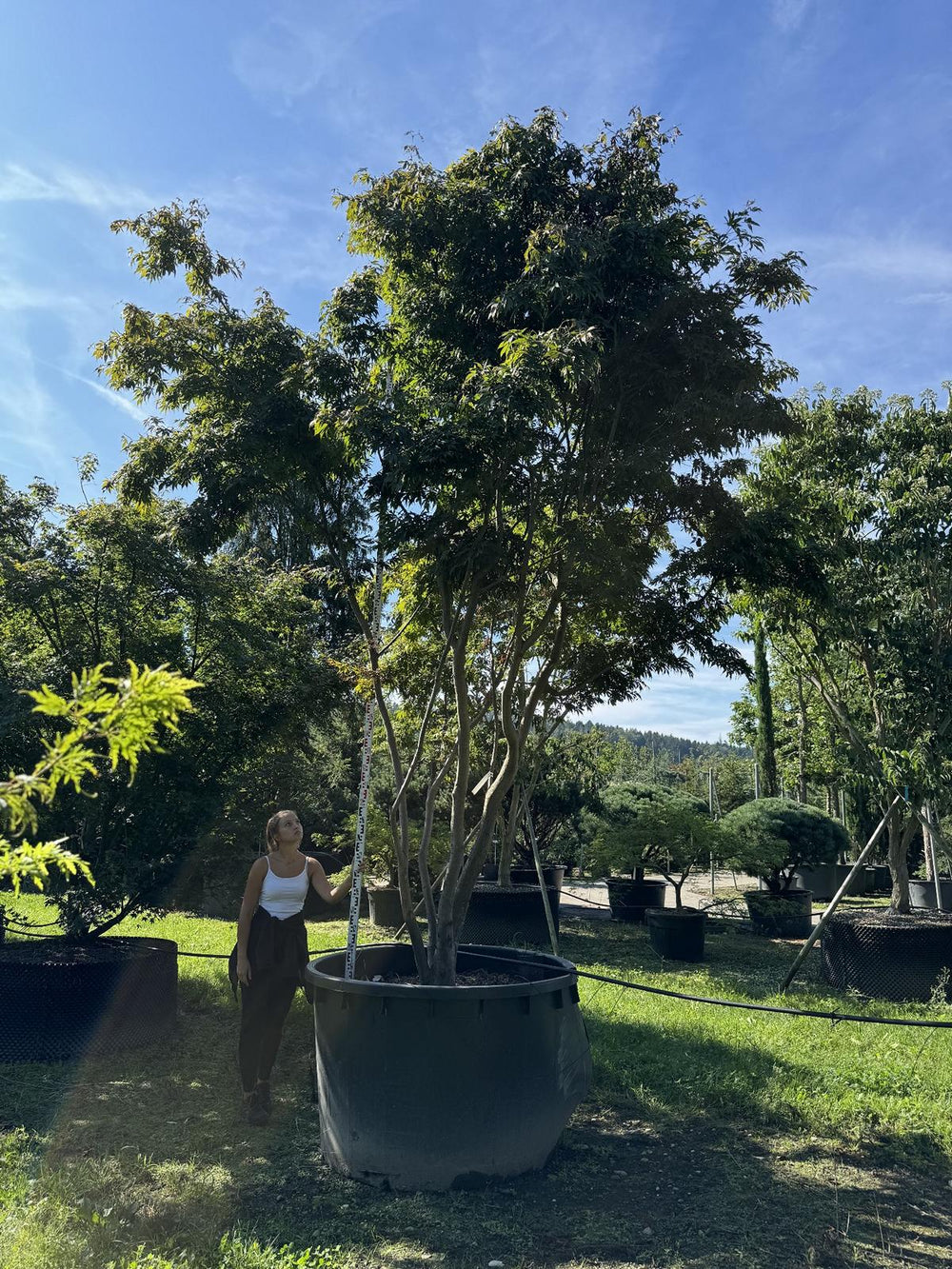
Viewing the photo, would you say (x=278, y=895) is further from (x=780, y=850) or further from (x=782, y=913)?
(x=782, y=913)

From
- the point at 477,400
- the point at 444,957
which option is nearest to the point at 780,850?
the point at 444,957

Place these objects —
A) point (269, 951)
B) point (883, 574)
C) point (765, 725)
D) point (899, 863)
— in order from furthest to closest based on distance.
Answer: point (765, 725) < point (899, 863) < point (883, 574) < point (269, 951)

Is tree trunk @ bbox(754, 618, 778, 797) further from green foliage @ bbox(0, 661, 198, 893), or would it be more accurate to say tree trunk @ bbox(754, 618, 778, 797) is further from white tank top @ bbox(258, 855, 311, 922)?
green foliage @ bbox(0, 661, 198, 893)

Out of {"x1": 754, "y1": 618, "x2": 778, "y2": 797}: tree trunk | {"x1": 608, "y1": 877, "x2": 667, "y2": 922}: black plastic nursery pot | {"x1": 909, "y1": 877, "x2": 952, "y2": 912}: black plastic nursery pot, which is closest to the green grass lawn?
{"x1": 608, "y1": 877, "x2": 667, "y2": 922}: black plastic nursery pot

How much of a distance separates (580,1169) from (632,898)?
9.79 meters

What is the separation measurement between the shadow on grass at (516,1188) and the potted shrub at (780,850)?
6155mm

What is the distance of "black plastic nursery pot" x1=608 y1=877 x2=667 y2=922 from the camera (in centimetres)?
1314

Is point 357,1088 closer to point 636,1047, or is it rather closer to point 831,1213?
point 831,1213

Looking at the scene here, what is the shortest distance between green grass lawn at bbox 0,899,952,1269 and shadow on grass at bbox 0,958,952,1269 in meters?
0.01

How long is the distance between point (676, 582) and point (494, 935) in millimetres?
5731

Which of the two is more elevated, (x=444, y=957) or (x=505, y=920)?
(x=444, y=957)

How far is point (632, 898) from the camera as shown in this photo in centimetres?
1345

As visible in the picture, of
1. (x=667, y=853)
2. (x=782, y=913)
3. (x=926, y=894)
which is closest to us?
(x=667, y=853)

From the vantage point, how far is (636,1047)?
5.73m
